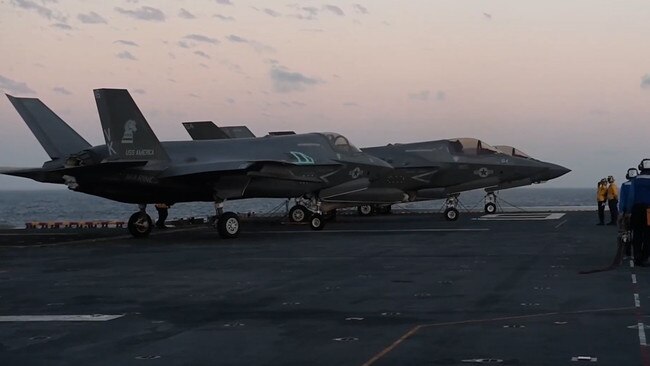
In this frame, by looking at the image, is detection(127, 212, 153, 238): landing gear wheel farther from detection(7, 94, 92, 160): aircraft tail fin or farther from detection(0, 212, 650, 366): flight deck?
detection(0, 212, 650, 366): flight deck

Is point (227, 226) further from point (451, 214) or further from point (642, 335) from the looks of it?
point (642, 335)

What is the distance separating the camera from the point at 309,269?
711 inches

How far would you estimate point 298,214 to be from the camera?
37344 mm

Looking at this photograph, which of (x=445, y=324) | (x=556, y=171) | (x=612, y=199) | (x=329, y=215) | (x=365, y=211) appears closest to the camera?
(x=445, y=324)

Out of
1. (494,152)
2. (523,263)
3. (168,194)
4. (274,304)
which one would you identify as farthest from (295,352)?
(494,152)

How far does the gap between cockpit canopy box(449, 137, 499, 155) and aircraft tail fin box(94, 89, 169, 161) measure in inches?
764

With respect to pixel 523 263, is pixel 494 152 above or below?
above

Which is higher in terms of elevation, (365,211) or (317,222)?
(365,211)

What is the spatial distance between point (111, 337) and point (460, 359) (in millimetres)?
4247

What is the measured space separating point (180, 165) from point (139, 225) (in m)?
3.15

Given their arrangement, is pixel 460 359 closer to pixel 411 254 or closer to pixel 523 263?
pixel 523 263

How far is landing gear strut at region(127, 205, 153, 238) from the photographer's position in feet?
97.1

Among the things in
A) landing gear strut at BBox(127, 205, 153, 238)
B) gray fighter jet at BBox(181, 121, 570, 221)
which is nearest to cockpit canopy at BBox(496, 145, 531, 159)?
gray fighter jet at BBox(181, 121, 570, 221)

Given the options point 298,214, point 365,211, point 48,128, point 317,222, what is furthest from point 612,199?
point 48,128
